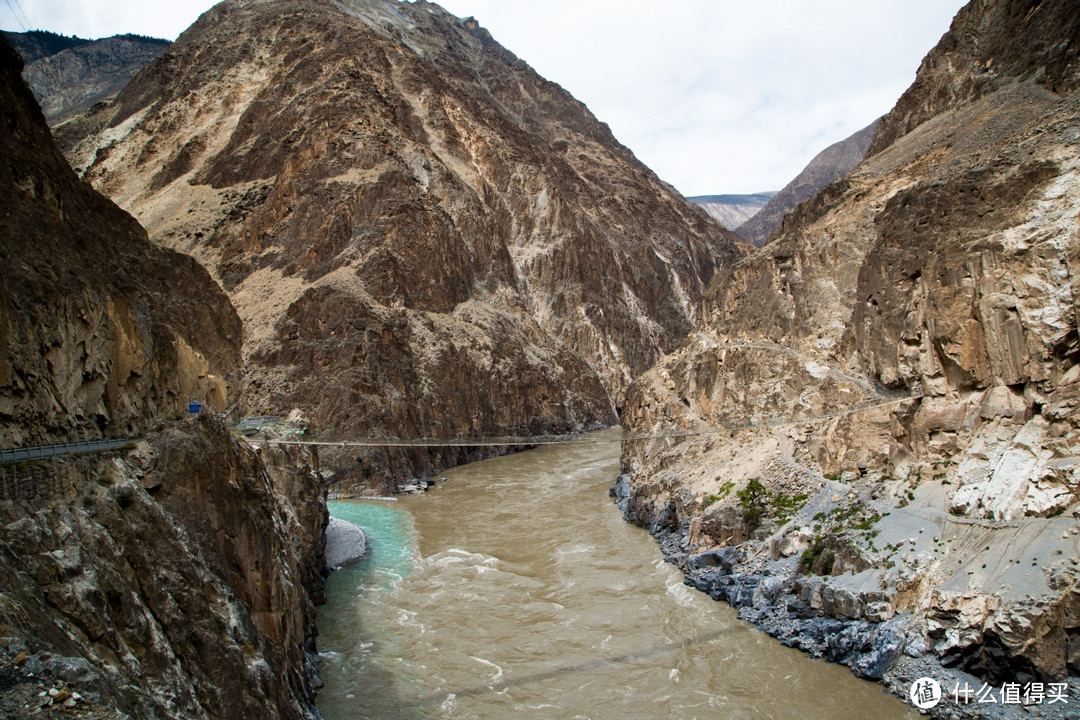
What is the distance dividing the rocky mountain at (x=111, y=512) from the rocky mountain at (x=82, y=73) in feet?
314

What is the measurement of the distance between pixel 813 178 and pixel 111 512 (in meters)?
172

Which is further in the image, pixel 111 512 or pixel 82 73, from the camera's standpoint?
pixel 82 73

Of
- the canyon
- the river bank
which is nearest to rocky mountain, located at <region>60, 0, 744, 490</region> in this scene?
the canyon

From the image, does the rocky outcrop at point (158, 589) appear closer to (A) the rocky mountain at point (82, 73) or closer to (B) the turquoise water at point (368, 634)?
(B) the turquoise water at point (368, 634)

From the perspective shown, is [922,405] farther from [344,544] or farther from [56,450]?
[344,544]

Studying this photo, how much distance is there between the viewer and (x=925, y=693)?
1260cm

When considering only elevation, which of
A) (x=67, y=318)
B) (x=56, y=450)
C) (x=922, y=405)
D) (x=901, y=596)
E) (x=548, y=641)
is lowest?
(x=548, y=641)

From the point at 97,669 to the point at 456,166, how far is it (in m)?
64.5

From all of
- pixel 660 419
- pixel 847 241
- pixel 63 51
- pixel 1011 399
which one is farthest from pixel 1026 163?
pixel 63 51

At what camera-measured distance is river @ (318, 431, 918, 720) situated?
13.9 meters

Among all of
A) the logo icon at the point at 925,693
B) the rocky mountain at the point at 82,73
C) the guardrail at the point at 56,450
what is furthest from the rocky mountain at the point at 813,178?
the guardrail at the point at 56,450

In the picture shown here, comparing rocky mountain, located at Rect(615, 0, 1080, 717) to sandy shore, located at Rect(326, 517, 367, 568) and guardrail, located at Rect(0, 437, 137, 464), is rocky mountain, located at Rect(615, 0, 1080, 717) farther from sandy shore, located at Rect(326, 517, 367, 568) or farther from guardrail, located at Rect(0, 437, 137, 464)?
guardrail, located at Rect(0, 437, 137, 464)

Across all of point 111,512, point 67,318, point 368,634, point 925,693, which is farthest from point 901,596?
point 67,318

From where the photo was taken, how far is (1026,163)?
1742cm
